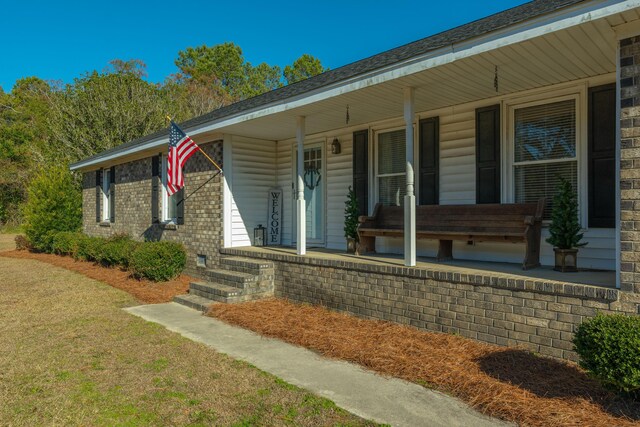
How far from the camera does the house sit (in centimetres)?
406

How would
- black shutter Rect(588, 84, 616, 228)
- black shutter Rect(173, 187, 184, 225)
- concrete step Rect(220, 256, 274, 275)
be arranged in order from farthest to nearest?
1. black shutter Rect(173, 187, 184, 225)
2. concrete step Rect(220, 256, 274, 275)
3. black shutter Rect(588, 84, 616, 228)

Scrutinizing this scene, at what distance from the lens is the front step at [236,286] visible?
7.18 m

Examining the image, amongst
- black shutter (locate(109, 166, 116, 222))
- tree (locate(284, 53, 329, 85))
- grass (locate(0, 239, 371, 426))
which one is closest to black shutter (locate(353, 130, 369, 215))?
grass (locate(0, 239, 371, 426))

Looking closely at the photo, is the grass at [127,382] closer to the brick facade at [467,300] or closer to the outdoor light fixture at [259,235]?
the brick facade at [467,300]

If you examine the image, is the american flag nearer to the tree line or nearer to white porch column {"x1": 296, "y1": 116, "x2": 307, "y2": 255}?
white porch column {"x1": 296, "y1": 116, "x2": 307, "y2": 255}

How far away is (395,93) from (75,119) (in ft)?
70.0

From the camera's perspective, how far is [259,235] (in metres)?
9.62

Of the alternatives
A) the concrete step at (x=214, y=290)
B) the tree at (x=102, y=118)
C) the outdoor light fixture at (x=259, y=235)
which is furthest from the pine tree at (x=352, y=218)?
the tree at (x=102, y=118)

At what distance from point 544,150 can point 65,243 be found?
14.0 m

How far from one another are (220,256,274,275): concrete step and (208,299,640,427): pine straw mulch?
4.24ft

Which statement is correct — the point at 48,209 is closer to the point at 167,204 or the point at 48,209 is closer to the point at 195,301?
the point at 167,204

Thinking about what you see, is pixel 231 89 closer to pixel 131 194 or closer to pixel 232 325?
pixel 131 194

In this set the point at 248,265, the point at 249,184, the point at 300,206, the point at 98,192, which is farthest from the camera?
the point at 98,192

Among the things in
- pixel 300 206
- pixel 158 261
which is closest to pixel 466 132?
pixel 300 206
